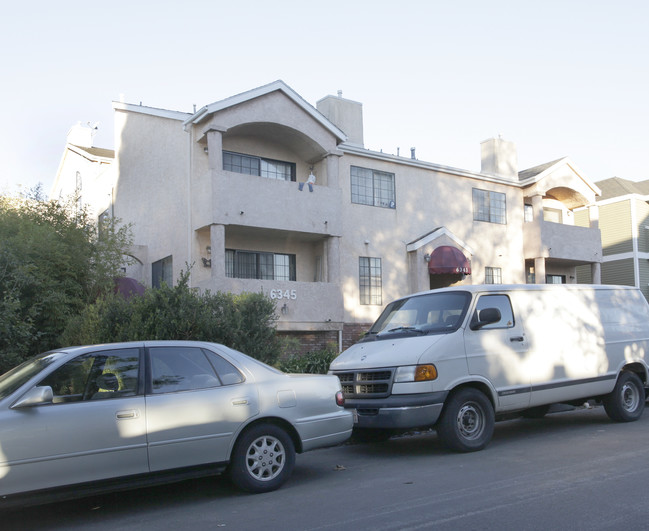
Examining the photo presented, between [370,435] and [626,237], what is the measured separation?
83.1 ft

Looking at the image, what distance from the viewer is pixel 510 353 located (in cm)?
892

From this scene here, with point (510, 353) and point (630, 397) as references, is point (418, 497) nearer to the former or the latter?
point (510, 353)

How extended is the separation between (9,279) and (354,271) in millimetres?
10694

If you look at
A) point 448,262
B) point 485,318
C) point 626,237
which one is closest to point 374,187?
point 448,262

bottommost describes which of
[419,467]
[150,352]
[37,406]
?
[419,467]

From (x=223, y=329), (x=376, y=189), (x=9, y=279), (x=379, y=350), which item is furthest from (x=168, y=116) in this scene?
(x=379, y=350)

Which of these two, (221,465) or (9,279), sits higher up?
(9,279)

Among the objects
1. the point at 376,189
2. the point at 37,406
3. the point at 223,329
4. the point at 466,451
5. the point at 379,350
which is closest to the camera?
the point at 37,406

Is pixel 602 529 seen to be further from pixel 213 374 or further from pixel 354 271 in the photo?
pixel 354 271

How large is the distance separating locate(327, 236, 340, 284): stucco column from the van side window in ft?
32.7

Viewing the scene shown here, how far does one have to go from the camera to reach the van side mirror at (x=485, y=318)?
864 centimetres

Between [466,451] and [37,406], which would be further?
[466,451]

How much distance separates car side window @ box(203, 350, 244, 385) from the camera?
6747mm

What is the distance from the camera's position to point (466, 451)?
8.21 metres
